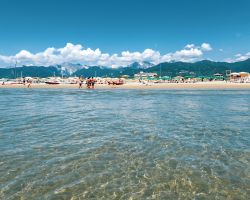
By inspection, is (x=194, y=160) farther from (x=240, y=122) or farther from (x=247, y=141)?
(x=240, y=122)

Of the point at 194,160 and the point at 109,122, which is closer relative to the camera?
the point at 194,160

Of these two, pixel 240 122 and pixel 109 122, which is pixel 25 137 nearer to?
pixel 109 122

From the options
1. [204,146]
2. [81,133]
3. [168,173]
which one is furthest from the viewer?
A: [81,133]

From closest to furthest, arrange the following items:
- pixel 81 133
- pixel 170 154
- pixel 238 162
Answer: pixel 238 162
pixel 170 154
pixel 81 133

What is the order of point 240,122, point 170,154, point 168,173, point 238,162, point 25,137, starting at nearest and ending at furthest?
point 168,173, point 238,162, point 170,154, point 25,137, point 240,122

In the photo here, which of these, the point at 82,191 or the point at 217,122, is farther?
the point at 217,122

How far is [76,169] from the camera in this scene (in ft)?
40.8

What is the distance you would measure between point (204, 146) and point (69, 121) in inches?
505

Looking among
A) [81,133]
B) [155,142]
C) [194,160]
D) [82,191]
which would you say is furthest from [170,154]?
[81,133]

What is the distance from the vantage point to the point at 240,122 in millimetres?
24672

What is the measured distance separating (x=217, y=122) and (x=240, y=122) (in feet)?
5.86

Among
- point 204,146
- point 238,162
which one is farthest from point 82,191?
point 204,146

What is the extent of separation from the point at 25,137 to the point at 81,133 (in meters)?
3.50

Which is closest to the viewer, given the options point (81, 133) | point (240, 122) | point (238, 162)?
point (238, 162)
